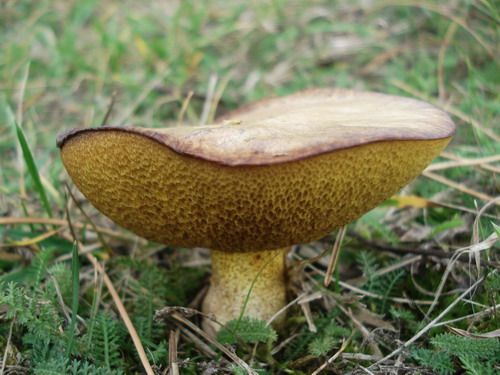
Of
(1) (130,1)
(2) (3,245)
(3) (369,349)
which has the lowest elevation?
(3) (369,349)

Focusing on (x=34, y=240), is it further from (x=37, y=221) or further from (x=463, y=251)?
(x=463, y=251)

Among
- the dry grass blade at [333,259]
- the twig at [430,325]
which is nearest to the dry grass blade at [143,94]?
the dry grass blade at [333,259]

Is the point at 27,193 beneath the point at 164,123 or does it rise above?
beneath

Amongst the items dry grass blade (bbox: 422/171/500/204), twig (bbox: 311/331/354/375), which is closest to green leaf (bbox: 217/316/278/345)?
twig (bbox: 311/331/354/375)

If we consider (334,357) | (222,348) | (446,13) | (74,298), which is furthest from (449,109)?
(74,298)

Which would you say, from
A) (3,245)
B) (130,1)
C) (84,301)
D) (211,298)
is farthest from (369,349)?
(130,1)

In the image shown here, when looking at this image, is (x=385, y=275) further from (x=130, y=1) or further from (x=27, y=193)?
(x=130, y=1)
